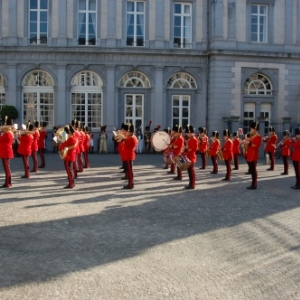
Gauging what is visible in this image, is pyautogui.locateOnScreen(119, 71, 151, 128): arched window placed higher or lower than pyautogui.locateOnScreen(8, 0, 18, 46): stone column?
lower

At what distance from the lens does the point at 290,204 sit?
36.3ft

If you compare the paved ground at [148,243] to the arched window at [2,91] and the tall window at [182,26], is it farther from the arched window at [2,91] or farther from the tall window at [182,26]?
the tall window at [182,26]

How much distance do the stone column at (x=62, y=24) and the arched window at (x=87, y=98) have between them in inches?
84.3

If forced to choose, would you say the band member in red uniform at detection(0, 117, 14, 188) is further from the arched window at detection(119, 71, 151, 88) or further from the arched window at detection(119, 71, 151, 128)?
the arched window at detection(119, 71, 151, 88)

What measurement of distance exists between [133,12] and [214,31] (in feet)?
16.8

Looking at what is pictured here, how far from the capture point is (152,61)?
29.3 metres

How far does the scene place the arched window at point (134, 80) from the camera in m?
29.5

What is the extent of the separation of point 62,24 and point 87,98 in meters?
4.62

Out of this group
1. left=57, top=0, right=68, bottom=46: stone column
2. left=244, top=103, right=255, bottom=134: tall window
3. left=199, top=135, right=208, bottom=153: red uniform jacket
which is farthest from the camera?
left=244, top=103, right=255, bottom=134: tall window

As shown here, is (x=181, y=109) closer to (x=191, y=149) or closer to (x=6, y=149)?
(x=191, y=149)

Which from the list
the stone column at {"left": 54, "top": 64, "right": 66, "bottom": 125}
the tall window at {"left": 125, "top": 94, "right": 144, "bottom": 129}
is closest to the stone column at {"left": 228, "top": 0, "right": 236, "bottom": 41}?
the tall window at {"left": 125, "top": 94, "right": 144, "bottom": 129}

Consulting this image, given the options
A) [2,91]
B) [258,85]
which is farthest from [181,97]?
[2,91]

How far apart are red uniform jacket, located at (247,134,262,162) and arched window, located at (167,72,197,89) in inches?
658

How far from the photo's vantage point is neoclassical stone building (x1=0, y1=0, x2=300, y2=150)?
28656 millimetres
